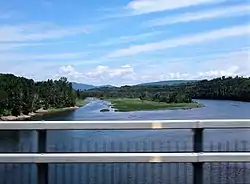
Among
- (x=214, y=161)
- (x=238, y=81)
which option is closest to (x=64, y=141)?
(x=214, y=161)

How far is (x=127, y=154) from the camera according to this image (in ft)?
14.8

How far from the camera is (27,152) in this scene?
4.61 m

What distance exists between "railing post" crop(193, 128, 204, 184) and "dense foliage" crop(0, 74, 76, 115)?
3359 inches

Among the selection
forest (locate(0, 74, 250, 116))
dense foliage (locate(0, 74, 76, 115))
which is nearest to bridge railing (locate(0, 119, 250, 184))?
forest (locate(0, 74, 250, 116))

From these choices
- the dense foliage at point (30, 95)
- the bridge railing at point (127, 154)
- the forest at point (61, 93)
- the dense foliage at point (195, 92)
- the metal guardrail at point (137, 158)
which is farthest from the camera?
the dense foliage at point (195, 92)

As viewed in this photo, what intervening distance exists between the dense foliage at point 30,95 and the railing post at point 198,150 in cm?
8532

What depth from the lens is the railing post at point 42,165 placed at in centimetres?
454

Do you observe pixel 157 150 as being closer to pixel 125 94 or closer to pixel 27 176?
pixel 27 176

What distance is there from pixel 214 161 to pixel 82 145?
1.27 metres

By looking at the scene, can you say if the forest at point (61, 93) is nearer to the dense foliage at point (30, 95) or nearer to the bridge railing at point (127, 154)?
the dense foliage at point (30, 95)

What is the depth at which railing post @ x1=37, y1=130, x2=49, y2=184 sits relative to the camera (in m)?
4.54

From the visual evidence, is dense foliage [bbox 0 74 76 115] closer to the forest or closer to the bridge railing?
the forest

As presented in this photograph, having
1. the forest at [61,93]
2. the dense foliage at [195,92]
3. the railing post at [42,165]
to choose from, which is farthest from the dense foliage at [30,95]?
the railing post at [42,165]

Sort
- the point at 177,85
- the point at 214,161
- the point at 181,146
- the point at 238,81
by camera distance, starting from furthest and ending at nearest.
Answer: the point at 177,85 → the point at 238,81 → the point at 181,146 → the point at 214,161
